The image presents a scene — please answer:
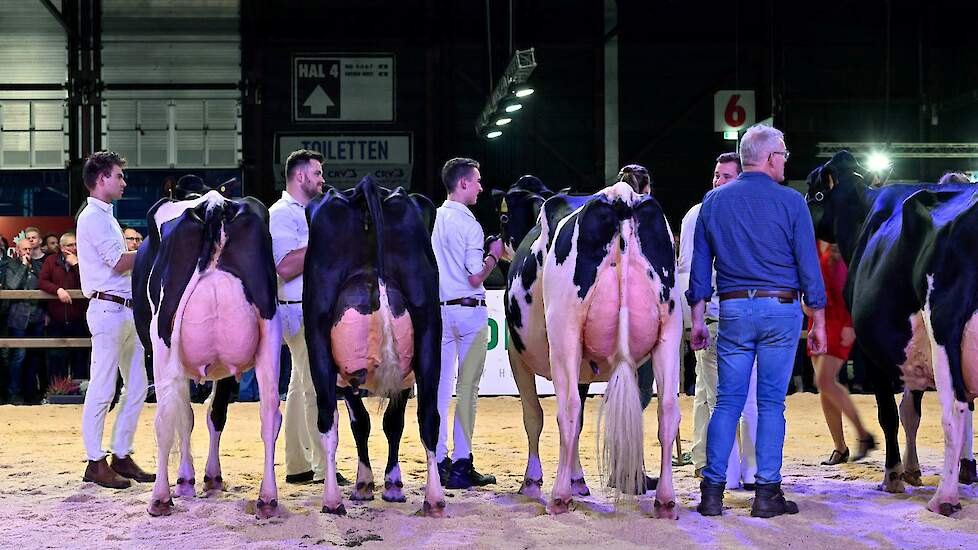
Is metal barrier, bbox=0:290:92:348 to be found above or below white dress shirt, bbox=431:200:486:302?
below

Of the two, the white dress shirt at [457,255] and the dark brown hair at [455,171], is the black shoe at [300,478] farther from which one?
the dark brown hair at [455,171]

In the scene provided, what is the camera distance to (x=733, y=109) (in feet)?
68.2

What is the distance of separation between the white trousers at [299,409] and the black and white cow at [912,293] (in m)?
3.24

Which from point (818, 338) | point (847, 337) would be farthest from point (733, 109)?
point (818, 338)

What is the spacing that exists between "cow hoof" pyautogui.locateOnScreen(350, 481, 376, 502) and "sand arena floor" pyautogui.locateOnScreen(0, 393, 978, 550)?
2.3 inches

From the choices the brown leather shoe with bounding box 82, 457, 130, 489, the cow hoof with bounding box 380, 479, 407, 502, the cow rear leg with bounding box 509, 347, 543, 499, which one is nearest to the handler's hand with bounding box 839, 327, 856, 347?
the cow rear leg with bounding box 509, 347, 543, 499

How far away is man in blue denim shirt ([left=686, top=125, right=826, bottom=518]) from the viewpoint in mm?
5504

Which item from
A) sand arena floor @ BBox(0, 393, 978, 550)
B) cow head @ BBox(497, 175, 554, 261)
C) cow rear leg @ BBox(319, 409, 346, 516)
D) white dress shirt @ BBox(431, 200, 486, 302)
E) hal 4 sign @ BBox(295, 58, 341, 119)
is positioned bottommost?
sand arena floor @ BBox(0, 393, 978, 550)

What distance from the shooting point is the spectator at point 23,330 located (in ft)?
39.2

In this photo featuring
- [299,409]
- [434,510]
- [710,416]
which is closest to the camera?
[434,510]

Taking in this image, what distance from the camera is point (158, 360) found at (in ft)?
18.9

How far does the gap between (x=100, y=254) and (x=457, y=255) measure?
221 centimetres

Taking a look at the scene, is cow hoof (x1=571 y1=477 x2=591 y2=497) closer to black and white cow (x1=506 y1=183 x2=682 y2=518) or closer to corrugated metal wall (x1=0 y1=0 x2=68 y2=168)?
black and white cow (x1=506 y1=183 x2=682 y2=518)

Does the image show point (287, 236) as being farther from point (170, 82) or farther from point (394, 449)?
point (170, 82)
